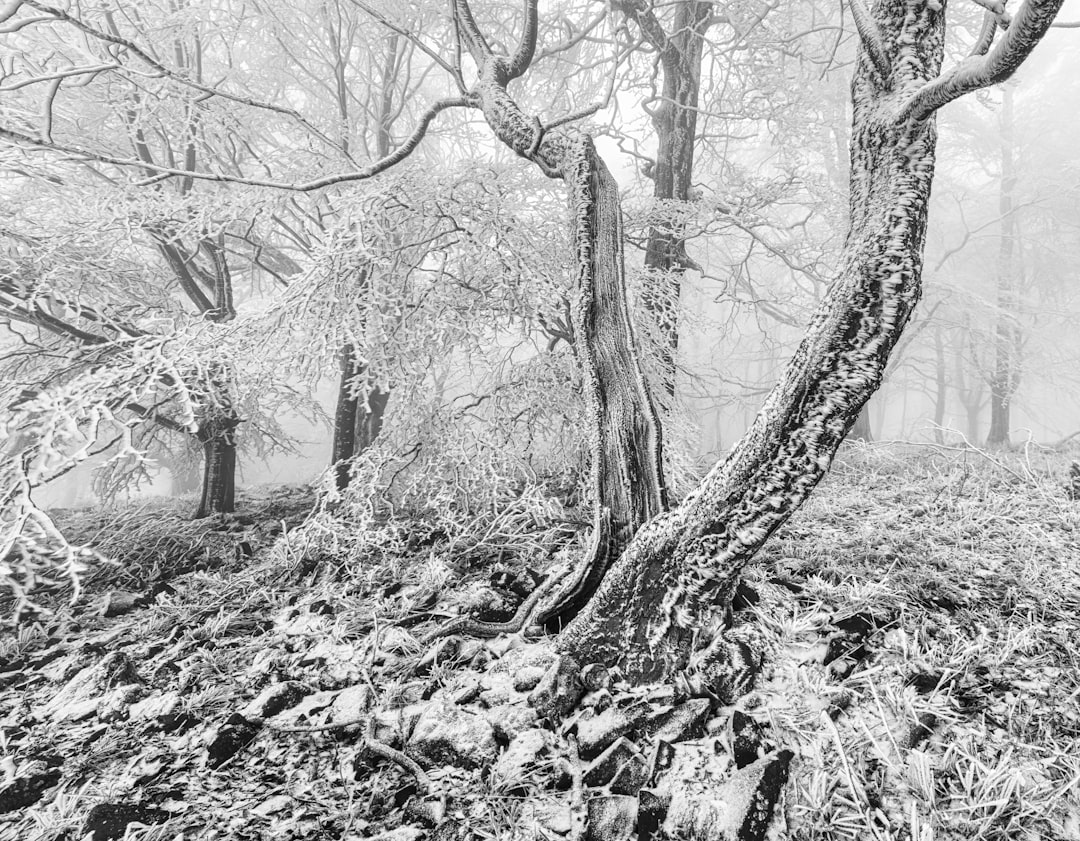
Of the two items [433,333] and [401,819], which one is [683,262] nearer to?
[433,333]

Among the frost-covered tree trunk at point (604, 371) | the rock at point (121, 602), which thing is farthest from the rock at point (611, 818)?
the rock at point (121, 602)

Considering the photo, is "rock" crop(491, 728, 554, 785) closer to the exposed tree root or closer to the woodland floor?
the woodland floor

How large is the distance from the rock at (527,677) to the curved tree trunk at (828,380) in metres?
0.31

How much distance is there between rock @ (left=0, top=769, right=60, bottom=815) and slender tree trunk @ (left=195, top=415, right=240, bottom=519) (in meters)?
3.32

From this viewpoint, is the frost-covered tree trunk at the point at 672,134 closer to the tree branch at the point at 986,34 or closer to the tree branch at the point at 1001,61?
the tree branch at the point at 986,34

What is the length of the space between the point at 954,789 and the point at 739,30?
5.23m

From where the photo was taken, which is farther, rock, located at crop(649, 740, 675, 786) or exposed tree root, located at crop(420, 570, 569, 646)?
exposed tree root, located at crop(420, 570, 569, 646)

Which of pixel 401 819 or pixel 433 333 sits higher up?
pixel 433 333

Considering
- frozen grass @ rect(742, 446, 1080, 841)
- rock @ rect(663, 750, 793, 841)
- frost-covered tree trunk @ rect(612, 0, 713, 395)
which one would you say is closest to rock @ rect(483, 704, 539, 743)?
rock @ rect(663, 750, 793, 841)

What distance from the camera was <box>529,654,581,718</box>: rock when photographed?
1.64 m

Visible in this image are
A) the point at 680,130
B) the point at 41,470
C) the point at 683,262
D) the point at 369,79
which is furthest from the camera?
the point at 369,79

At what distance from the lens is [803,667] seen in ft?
5.51

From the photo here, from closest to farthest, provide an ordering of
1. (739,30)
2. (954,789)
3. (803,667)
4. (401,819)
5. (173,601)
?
(954,789) → (401,819) → (803,667) → (173,601) → (739,30)

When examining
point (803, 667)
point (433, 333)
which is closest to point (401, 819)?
point (803, 667)
